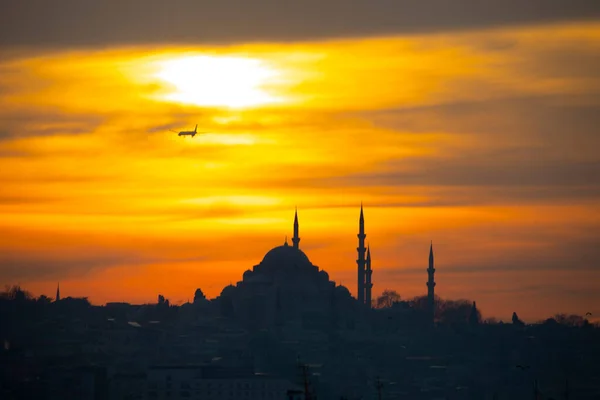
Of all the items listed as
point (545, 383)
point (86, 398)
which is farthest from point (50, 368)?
point (545, 383)

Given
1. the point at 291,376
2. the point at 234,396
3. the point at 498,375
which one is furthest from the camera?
the point at 498,375

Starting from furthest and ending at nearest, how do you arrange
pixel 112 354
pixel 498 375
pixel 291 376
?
1. pixel 498 375
2. pixel 112 354
3. pixel 291 376

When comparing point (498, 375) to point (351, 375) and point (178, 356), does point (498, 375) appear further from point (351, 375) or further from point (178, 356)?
point (178, 356)

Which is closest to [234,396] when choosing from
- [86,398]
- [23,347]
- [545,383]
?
[86,398]

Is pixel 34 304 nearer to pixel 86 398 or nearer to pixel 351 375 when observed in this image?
pixel 351 375

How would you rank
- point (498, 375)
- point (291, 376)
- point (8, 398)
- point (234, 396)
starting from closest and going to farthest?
point (8, 398), point (234, 396), point (291, 376), point (498, 375)

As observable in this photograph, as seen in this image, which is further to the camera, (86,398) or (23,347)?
(23,347)

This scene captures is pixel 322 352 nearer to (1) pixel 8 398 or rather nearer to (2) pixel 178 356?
(2) pixel 178 356

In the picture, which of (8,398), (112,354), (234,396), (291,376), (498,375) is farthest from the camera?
(498,375)

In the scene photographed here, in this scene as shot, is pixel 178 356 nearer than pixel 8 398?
No
